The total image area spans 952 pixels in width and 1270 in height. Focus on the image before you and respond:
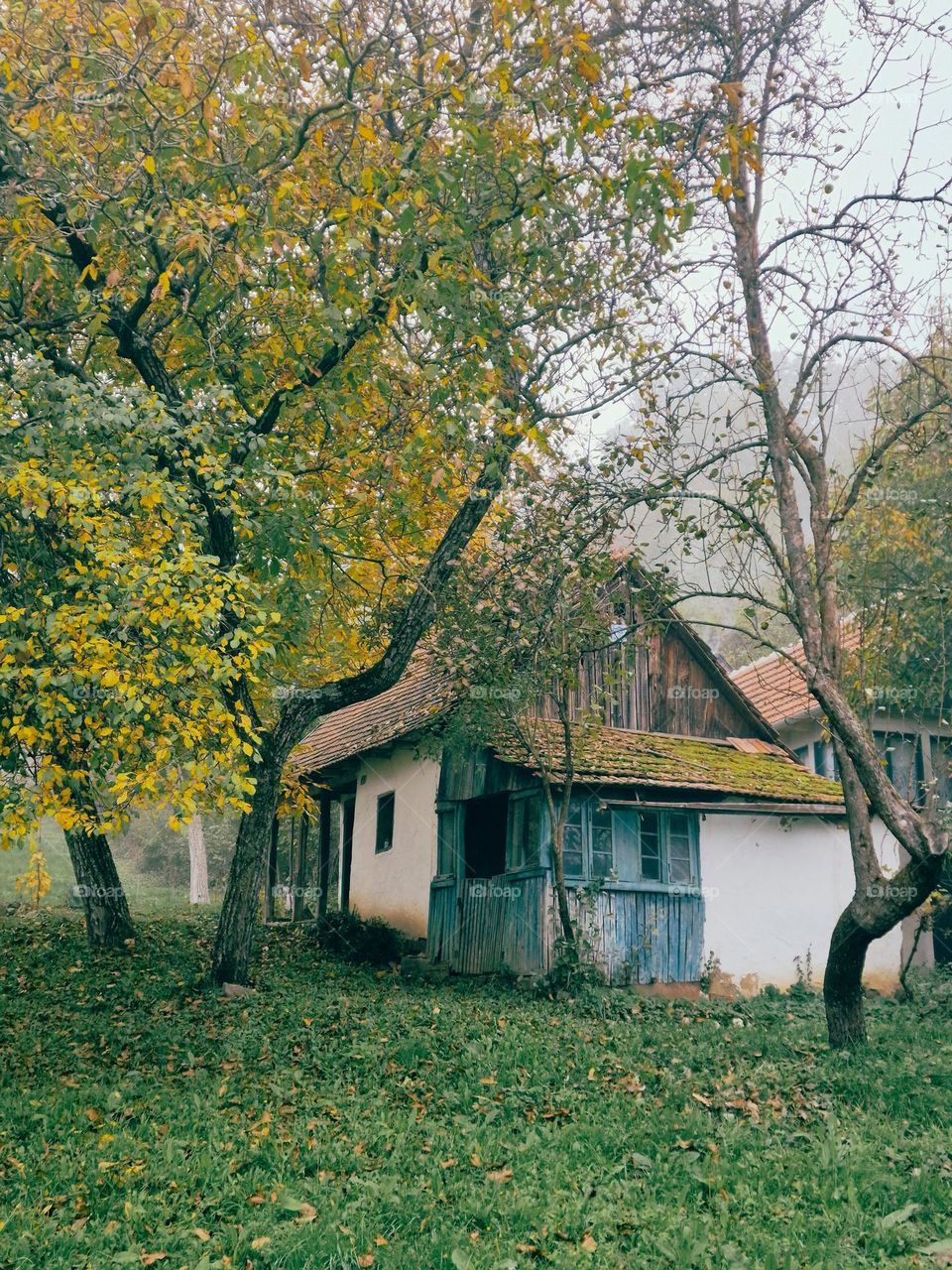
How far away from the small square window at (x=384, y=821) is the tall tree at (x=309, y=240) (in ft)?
26.3

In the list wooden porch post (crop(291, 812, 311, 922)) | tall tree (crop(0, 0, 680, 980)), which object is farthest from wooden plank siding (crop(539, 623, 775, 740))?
wooden porch post (crop(291, 812, 311, 922))

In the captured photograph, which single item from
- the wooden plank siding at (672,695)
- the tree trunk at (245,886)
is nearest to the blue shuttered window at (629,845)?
the wooden plank siding at (672,695)

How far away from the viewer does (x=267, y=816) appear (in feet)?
41.7

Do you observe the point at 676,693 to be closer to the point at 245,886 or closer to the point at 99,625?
the point at 245,886

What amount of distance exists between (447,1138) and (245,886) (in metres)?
5.71

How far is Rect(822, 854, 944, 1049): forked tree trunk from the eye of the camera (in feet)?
29.6

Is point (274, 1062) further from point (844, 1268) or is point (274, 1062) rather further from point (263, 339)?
point (263, 339)

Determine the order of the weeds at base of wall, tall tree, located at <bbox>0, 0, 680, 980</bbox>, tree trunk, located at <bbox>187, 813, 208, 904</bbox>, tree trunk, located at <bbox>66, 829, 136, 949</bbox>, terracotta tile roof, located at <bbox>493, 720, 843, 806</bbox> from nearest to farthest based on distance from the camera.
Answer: tall tree, located at <bbox>0, 0, 680, 980</bbox> → tree trunk, located at <bbox>66, 829, 136, 949</bbox> → terracotta tile roof, located at <bbox>493, 720, 843, 806</bbox> → the weeds at base of wall → tree trunk, located at <bbox>187, 813, 208, 904</bbox>

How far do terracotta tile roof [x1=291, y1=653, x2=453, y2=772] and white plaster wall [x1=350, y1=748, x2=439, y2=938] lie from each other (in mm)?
657

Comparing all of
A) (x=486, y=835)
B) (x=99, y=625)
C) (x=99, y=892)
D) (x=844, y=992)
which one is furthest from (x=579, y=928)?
(x=99, y=625)

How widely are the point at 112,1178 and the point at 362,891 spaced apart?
14862 mm

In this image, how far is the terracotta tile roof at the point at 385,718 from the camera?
1704 cm

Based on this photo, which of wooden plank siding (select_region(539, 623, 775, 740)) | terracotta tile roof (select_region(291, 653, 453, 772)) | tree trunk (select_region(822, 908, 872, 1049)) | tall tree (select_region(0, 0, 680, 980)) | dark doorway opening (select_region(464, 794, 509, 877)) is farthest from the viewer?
dark doorway opening (select_region(464, 794, 509, 877))

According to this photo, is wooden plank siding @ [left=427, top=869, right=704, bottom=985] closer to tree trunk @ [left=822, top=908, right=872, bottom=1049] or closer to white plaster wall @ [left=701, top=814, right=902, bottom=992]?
white plaster wall @ [left=701, top=814, right=902, bottom=992]
